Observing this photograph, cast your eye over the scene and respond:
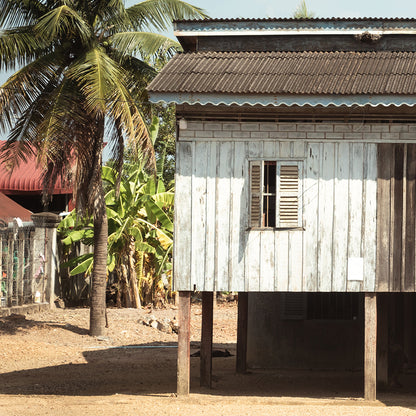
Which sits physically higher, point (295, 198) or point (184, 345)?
point (295, 198)

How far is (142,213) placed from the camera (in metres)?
24.2

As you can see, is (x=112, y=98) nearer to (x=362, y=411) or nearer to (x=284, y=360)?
(x=284, y=360)

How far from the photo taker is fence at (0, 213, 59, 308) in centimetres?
2059

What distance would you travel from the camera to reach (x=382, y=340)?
14.5 metres

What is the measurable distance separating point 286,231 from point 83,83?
26.8 ft

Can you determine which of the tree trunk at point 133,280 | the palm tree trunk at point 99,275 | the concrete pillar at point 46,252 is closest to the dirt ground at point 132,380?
the palm tree trunk at point 99,275

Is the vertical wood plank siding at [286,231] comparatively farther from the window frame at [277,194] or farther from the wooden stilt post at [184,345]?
the wooden stilt post at [184,345]

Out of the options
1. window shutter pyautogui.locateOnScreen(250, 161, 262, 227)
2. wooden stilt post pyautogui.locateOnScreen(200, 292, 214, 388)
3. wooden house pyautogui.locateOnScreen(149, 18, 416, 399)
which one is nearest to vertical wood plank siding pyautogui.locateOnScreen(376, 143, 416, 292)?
wooden house pyautogui.locateOnScreen(149, 18, 416, 399)

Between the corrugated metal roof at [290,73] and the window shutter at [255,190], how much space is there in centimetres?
116

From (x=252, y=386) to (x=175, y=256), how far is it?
3.69 metres

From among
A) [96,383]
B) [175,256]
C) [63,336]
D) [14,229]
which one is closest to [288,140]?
[175,256]

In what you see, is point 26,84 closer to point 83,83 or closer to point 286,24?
point 83,83

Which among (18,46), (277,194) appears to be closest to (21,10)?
(18,46)

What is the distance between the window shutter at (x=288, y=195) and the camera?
12281mm
